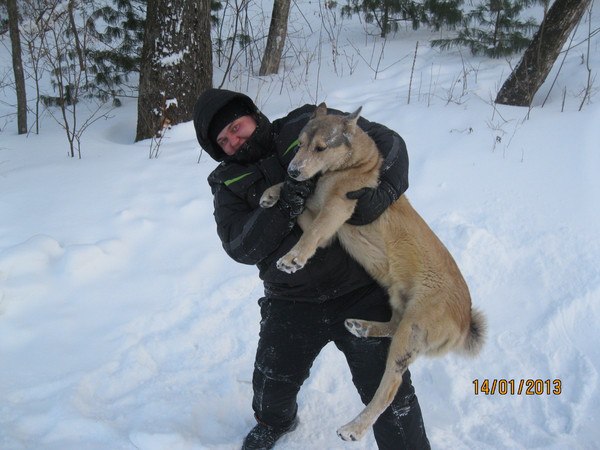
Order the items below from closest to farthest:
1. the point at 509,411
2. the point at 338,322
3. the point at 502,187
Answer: the point at 338,322 < the point at 509,411 < the point at 502,187

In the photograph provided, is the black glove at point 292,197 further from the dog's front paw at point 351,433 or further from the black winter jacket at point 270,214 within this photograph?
the dog's front paw at point 351,433

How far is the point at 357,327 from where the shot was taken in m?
Result: 2.46

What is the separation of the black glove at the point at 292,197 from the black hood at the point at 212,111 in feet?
1.41

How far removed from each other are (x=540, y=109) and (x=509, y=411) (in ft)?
13.8

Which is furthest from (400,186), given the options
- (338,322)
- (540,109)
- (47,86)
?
(47,86)

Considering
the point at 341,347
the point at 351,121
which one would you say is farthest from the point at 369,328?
the point at 351,121

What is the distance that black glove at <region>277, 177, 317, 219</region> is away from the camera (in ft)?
7.98

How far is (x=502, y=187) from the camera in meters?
4.71

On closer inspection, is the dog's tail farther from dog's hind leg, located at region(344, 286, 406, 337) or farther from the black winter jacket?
the black winter jacket

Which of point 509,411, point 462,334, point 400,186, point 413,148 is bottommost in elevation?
point 509,411

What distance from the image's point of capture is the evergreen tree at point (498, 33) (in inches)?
307

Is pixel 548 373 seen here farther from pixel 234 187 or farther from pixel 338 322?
pixel 234 187

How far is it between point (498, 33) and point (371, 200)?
7.12 m

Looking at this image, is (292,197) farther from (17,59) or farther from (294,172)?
(17,59)
